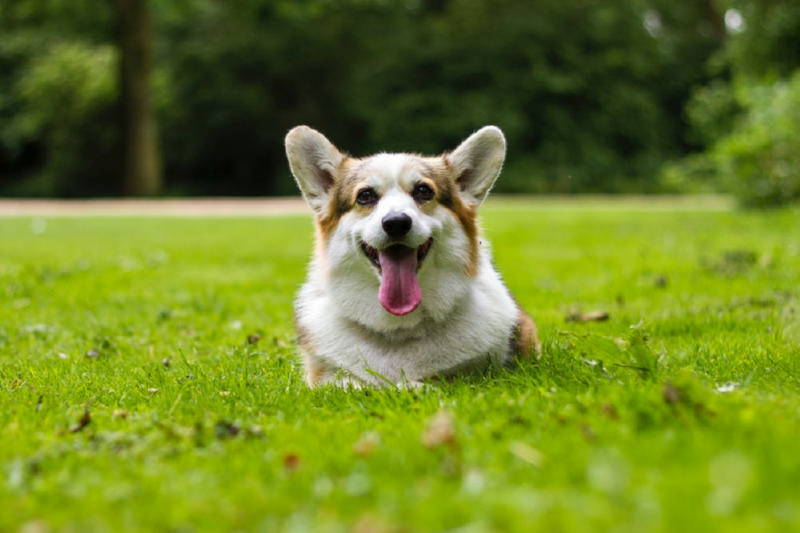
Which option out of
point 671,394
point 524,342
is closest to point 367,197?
point 524,342

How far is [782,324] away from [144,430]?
3.51 m

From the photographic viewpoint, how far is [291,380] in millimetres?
3984

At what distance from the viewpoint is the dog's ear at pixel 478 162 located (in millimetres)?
4211

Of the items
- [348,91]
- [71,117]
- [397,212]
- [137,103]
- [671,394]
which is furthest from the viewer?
[348,91]

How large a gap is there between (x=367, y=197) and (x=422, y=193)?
0.26 meters

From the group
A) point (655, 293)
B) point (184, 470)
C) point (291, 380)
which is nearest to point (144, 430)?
point (184, 470)

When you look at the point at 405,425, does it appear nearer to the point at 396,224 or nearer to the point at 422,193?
the point at 396,224

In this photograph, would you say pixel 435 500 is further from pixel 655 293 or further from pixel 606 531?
pixel 655 293

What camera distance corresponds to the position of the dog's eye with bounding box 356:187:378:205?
3.93m

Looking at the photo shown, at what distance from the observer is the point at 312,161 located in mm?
4301

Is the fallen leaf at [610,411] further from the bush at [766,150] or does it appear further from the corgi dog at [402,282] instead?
the bush at [766,150]

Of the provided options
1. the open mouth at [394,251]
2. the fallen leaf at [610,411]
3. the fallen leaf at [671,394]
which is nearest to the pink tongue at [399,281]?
the open mouth at [394,251]

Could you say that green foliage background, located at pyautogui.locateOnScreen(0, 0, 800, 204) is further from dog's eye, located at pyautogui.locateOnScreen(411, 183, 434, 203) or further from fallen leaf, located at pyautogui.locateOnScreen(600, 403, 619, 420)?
fallen leaf, located at pyautogui.locateOnScreen(600, 403, 619, 420)

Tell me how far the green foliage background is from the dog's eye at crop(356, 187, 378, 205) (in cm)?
2421
